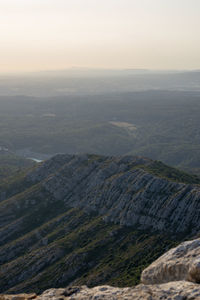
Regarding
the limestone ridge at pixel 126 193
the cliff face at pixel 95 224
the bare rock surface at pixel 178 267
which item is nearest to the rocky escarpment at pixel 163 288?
the bare rock surface at pixel 178 267

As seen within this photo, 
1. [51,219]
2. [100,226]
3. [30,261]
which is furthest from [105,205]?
[30,261]

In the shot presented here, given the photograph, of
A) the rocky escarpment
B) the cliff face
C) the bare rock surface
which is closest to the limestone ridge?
the cliff face

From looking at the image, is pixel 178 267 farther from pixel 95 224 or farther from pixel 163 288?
pixel 95 224

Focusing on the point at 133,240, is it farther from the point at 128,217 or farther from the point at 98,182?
the point at 98,182

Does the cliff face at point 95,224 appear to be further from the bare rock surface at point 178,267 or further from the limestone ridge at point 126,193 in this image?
the bare rock surface at point 178,267

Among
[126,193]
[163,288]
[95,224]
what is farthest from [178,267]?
[126,193]
